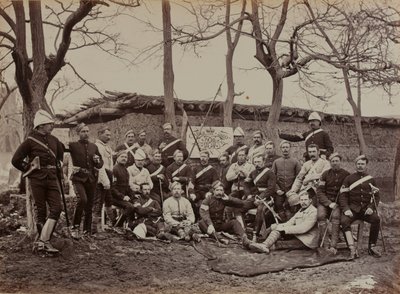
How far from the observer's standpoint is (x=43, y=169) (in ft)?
18.4

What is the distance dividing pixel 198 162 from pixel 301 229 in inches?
55.0

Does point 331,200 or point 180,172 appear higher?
point 180,172

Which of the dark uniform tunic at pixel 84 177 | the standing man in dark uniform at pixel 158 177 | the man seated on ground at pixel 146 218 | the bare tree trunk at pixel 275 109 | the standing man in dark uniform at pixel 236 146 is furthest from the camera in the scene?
the standing man in dark uniform at pixel 236 146

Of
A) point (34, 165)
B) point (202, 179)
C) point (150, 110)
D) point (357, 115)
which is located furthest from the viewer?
point (357, 115)

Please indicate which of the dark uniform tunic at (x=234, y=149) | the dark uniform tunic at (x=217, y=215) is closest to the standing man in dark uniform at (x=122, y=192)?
the dark uniform tunic at (x=217, y=215)

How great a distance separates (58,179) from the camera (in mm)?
5719

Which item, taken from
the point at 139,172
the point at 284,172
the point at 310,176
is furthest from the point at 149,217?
the point at 310,176

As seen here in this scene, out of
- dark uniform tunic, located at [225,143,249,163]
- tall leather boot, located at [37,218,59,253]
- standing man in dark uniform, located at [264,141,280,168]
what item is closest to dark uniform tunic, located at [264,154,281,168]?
standing man in dark uniform, located at [264,141,280,168]

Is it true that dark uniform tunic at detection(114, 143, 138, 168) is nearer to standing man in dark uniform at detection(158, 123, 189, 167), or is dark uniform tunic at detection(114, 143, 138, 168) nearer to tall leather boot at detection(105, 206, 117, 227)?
standing man in dark uniform at detection(158, 123, 189, 167)

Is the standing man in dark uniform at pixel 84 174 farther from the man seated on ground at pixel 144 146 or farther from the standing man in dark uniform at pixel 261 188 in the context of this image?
the standing man in dark uniform at pixel 261 188

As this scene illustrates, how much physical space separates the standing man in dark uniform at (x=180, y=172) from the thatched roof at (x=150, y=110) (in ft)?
1.81

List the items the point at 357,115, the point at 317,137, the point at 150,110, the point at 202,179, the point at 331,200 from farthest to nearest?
the point at 357,115
the point at 150,110
the point at 202,179
the point at 317,137
the point at 331,200

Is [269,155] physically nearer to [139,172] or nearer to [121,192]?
[139,172]

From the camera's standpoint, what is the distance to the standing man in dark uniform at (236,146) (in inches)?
246
